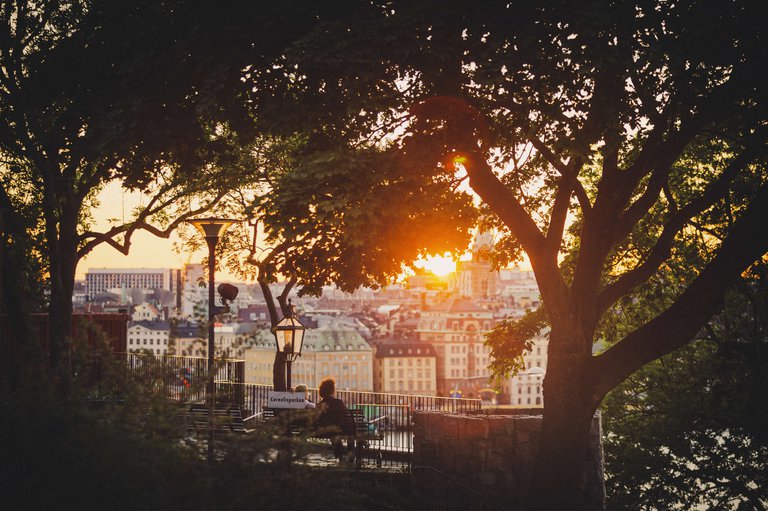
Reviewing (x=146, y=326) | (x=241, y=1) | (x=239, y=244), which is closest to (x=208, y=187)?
(x=239, y=244)

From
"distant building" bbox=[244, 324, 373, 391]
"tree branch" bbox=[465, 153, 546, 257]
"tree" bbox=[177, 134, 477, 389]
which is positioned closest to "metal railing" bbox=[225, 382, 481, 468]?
"tree" bbox=[177, 134, 477, 389]

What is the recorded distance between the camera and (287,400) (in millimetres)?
12211

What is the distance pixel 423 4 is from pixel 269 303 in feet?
60.2

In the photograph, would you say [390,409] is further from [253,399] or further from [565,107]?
[565,107]

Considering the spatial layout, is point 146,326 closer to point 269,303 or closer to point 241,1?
point 269,303

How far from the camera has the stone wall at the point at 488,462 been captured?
42.7 ft

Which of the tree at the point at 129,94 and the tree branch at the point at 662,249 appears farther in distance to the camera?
the tree branch at the point at 662,249

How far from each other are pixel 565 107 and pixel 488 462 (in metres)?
5.54

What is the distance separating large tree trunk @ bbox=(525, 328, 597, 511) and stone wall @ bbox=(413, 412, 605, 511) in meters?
1.21

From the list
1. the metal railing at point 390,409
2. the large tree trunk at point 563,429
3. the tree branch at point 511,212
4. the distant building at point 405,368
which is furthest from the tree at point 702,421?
the distant building at point 405,368

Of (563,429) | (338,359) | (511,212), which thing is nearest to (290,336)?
(511,212)

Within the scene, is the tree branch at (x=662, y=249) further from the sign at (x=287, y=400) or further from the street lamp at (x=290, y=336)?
the street lamp at (x=290, y=336)

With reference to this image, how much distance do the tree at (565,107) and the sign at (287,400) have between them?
3.35m

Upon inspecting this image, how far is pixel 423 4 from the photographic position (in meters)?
9.82
